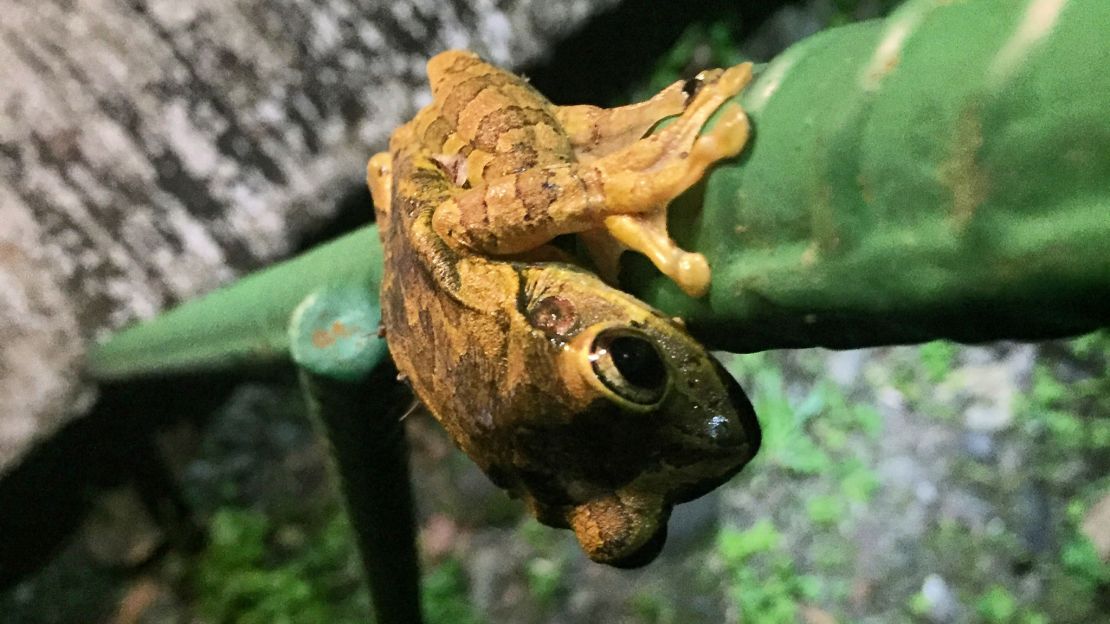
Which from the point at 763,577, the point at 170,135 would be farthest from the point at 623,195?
the point at 763,577

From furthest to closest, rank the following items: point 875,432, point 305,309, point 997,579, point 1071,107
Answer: point 875,432, point 997,579, point 305,309, point 1071,107

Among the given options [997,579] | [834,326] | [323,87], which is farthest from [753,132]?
[997,579]

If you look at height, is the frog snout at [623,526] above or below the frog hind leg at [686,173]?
below

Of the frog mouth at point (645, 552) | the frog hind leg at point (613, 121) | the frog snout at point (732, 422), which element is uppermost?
the frog hind leg at point (613, 121)

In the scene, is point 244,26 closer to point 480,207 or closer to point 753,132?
point 480,207

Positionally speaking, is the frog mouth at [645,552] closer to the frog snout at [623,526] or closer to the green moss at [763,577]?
the frog snout at [623,526]

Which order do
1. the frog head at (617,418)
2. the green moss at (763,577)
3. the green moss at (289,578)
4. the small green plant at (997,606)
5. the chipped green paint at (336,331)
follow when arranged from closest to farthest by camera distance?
the frog head at (617,418) < the chipped green paint at (336,331) < the small green plant at (997,606) < the green moss at (763,577) < the green moss at (289,578)

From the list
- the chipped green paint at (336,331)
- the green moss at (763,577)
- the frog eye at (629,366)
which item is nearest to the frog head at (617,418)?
the frog eye at (629,366)
